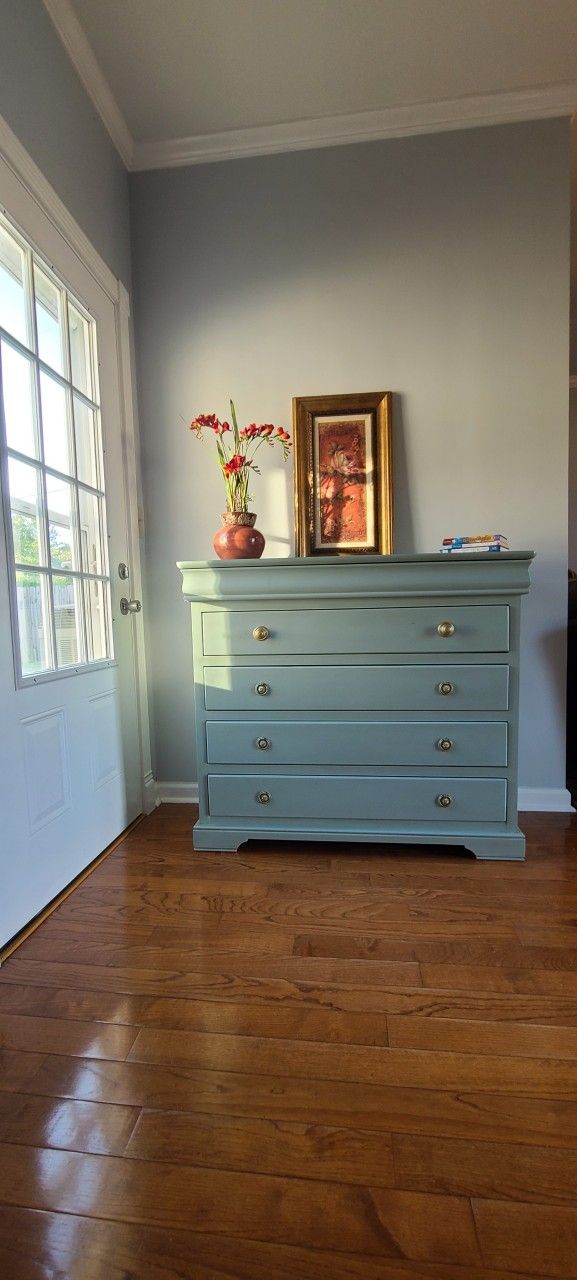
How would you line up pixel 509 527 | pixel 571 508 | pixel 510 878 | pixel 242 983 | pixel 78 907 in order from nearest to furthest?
pixel 242 983 < pixel 78 907 < pixel 510 878 < pixel 509 527 < pixel 571 508

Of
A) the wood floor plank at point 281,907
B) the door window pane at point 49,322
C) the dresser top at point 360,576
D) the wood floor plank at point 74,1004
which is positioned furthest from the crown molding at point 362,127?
the wood floor plank at point 74,1004

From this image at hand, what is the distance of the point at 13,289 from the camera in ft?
4.66

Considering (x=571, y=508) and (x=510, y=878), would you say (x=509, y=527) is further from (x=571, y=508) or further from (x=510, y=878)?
(x=571, y=508)

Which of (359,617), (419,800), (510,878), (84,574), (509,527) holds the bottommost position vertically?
(510,878)

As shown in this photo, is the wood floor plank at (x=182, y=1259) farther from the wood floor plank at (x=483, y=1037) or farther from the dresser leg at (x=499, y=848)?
the dresser leg at (x=499, y=848)

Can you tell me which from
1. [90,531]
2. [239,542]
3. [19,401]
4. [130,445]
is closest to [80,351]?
[130,445]

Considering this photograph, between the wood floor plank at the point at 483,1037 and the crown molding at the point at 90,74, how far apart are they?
283 centimetres

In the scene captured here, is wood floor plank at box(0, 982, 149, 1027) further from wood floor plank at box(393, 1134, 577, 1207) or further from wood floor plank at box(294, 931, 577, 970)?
wood floor plank at box(393, 1134, 577, 1207)

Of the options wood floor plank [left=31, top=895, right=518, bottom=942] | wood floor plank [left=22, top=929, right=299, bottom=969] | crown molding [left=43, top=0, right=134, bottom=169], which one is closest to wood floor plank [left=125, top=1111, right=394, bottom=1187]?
wood floor plank [left=22, top=929, right=299, bottom=969]

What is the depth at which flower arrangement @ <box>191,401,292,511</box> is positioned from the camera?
189cm

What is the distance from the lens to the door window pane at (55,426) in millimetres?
1562

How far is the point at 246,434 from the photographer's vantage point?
1943mm

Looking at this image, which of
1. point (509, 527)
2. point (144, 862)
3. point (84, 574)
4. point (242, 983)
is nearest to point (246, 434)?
point (84, 574)

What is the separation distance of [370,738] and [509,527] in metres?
1.05
